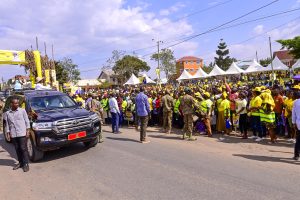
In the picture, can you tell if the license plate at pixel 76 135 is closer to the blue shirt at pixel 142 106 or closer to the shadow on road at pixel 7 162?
the shadow on road at pixel 7 162

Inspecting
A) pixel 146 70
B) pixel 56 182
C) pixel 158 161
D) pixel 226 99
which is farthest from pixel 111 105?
pixel 146 70

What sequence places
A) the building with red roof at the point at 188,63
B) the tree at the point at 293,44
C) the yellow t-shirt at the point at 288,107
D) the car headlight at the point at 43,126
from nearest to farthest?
the car headlight at the point at 43,126 → the yellow t-shirt at the point at 288,107 → the tree at the point at 293,44 → the building with red roof at the point at 188,63

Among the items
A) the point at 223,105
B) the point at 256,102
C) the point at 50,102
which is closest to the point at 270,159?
the point at 256,102

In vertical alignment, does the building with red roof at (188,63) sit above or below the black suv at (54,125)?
above

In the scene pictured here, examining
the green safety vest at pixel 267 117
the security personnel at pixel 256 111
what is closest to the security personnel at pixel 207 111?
the security personnel at pixel 256 111

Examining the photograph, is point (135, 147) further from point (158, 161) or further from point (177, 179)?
point (177, 179)

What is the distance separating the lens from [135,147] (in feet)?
31.7

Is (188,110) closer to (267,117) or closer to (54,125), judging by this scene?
(267,117)

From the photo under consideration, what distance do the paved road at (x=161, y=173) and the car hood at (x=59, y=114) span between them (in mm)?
1142

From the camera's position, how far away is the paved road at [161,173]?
17.9 ft

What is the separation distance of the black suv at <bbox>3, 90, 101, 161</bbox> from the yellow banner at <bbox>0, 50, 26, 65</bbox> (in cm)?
744

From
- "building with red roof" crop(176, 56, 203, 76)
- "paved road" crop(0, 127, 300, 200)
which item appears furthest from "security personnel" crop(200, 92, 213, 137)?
"building with red roof" crop(176, 56, 203, 76)

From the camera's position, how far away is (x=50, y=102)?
970cm

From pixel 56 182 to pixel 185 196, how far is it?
2.85m
